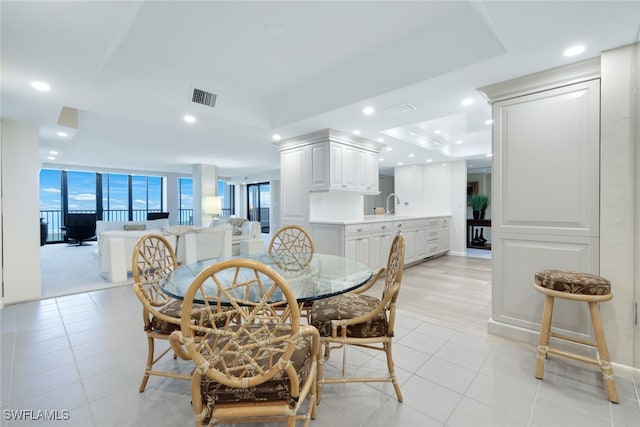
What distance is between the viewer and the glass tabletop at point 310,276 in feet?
4.94

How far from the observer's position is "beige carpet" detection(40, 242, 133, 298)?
151 inches

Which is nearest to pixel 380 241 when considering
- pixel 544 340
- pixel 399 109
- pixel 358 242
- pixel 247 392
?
pixel 358 242

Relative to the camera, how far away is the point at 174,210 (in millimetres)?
10148

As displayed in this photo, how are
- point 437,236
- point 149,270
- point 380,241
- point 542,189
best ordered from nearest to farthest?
point 149,270, point 542,189, point 380,241, point 437,236

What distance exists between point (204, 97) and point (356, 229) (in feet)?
8.20

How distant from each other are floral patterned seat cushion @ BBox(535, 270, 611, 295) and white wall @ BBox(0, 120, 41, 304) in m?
5.21

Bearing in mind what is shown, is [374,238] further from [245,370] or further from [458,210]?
[245,370]

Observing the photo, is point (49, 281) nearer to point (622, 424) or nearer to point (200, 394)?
point (200, 394)

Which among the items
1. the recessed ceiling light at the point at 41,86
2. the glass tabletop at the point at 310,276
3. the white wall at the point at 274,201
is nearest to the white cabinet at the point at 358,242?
the glass tabletop at the point at 310,276

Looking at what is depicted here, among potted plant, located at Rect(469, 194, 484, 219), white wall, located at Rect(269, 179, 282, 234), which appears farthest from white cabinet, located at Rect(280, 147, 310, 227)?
white wall, located at Rect(269, 179, 282, 234)

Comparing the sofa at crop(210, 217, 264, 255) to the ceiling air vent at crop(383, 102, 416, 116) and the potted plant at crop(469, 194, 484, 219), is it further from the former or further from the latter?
the potted plant at crop(469, 194, 484, 219)

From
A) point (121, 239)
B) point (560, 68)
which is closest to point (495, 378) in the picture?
point (560, 68)

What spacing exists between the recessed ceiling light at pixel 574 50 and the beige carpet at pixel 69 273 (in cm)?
547

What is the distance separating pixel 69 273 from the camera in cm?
469
